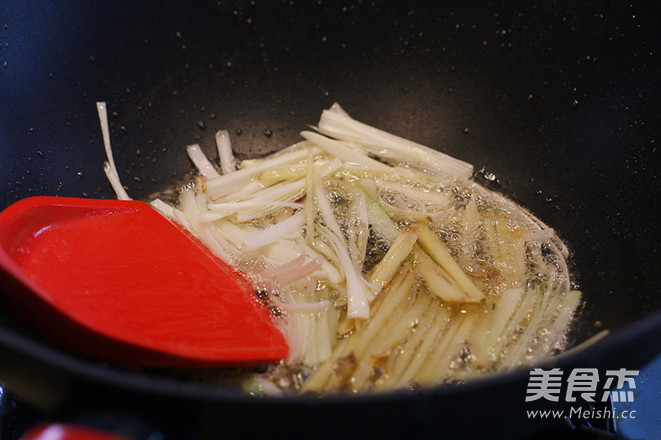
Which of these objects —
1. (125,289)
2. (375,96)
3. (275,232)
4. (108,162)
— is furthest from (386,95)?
(125,289)

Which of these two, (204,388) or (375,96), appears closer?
(204,388)

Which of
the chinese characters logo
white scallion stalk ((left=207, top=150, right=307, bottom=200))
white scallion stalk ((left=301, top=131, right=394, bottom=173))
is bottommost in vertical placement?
the chinese characters logo

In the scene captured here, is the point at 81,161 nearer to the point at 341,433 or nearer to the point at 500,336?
the point at 341,433

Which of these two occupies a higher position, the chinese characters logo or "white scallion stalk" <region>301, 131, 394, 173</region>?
"white scallion stalk" <region>301, 131, 394, 173</region>

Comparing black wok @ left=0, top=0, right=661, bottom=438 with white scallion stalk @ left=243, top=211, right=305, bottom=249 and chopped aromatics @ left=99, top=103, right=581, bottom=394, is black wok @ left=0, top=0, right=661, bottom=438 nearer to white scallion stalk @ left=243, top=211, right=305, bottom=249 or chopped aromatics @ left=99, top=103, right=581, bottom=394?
chopped aromatics @ left=99, top=103, right=581, bottom=394

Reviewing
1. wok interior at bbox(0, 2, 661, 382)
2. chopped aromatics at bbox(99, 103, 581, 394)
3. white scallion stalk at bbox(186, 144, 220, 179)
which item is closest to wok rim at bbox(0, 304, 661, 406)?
chopped aromatics at bbox(99, 103, 581, 394)

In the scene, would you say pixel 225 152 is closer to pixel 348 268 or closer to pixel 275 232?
pixel 275 232

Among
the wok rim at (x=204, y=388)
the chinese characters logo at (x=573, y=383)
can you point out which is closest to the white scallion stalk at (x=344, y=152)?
the chinese characters logo at (x=573, y=383)
